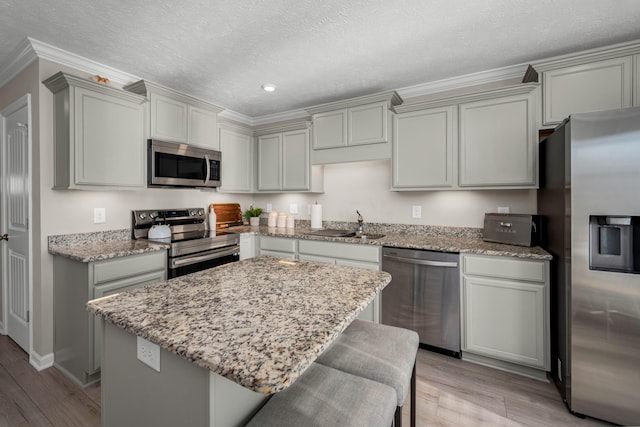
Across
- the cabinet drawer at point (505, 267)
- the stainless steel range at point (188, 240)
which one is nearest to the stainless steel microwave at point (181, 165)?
the stainless steel range at point (188, 240)

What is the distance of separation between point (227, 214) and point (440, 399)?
3044 millimetres

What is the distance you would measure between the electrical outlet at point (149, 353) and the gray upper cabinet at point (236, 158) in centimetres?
265

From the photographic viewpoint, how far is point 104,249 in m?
2.21

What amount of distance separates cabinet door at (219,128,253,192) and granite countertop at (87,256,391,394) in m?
2.25

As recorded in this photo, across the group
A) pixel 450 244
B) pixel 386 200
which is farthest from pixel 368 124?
pixel 450 244

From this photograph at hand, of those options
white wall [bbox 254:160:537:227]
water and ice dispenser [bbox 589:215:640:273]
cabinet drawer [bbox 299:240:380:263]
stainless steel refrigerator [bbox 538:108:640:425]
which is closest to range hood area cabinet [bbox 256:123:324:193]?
white wall [bbox 254:160:537:227]

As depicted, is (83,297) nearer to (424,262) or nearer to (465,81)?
(424,262)

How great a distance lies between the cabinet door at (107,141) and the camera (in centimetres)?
217

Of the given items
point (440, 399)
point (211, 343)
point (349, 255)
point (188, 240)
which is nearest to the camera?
point (211, 343)

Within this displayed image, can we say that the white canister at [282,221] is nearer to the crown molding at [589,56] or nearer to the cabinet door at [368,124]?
the cabinet door at [368,124]

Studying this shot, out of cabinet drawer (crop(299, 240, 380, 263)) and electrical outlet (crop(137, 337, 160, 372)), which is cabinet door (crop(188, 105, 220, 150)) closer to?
cabinet drawer (crop(299, 240, 380, 263))

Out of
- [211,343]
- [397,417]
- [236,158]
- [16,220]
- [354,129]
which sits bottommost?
[397,417]

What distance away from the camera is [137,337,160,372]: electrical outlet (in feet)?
2.83

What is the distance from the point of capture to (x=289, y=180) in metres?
3.59
